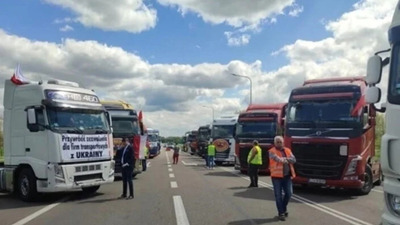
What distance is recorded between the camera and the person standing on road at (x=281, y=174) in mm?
9805

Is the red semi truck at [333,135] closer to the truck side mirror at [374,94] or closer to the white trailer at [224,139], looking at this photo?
the truck side mirror at [374,94]

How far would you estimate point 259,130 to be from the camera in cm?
2342

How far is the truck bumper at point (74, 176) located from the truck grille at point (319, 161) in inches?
231

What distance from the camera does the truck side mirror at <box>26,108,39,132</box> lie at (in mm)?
12375

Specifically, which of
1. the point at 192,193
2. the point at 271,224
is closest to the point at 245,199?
the point at 192,193

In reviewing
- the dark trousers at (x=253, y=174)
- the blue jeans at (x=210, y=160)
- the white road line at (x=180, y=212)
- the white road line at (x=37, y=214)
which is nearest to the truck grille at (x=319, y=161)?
the dark trousers at (x=253, y=174)

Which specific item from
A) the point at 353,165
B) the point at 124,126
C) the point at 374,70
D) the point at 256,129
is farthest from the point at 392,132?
the point at 256,129

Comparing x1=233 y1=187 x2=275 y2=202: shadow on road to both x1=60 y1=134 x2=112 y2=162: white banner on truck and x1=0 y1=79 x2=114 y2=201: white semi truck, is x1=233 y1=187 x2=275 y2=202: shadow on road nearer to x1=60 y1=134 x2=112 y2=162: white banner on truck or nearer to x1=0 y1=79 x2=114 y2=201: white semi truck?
x1=0 y1=79 x2=114 y2=201: white semi truck

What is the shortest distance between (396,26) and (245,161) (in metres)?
18.0

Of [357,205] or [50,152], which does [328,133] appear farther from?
[50,152]

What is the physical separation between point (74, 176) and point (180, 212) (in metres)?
3.81

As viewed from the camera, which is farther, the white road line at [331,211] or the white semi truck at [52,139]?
the white semi truck at [52,139]

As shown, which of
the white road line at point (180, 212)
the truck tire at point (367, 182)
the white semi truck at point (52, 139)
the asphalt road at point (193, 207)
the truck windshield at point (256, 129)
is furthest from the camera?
the truck windshield at point (256, 129)

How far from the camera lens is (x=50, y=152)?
12336 millimetres
